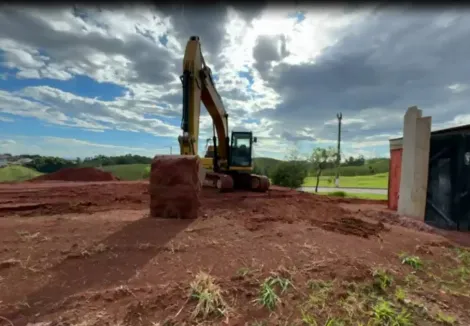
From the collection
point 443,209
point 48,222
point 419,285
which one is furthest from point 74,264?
point 443,209

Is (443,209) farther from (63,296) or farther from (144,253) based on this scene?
(63,296)

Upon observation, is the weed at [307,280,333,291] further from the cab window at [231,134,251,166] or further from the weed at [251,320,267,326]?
the cab window at [231,134,251,166]

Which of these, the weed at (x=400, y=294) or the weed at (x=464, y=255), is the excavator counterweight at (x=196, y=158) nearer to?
the weed at (x=400, y=294)

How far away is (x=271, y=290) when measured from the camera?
3324 mm

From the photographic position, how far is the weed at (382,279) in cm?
371

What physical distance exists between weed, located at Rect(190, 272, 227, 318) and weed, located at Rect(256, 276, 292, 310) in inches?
16.6

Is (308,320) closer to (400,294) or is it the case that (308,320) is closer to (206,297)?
(206,297)

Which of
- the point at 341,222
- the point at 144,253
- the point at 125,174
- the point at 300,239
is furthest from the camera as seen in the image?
the point at 125,174

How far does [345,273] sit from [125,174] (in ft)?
102

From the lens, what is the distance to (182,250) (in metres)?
4.12

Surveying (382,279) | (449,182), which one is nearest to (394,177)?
(449,182)

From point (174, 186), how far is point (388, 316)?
3.77 m

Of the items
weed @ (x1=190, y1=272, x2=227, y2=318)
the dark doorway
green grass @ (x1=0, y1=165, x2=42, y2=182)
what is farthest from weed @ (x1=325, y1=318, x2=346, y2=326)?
green grass @ (x1=0, y1=165, x2=42, y2=182)

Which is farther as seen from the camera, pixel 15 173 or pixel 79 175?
pixel 15 173
